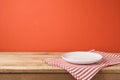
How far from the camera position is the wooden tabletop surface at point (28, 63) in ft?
5.20

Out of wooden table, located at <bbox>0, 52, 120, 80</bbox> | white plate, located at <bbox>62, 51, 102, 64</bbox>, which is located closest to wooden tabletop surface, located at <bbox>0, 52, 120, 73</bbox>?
wooden table, located at <bbox>0, 52, 120, 80</bbox>

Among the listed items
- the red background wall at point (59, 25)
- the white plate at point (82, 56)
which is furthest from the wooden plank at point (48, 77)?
the red background wall at point (59, 25)

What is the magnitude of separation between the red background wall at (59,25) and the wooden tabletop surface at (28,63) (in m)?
0.13

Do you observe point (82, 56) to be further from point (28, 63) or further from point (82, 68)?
point (28, 63)

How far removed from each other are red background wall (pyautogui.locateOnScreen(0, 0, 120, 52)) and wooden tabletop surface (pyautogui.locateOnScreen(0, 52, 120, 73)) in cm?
13

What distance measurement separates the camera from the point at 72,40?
2119 mm

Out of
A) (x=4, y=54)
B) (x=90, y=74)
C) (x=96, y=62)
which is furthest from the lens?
(x=4, y=54)

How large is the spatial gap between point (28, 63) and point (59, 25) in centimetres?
53

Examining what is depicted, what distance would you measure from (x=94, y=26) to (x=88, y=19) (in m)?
0.08

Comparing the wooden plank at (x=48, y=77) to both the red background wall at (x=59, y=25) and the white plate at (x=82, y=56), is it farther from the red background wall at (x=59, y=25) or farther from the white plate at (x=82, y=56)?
the red background wall at (x=59, y=25)

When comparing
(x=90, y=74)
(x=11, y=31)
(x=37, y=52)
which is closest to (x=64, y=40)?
(x=37, y=52)

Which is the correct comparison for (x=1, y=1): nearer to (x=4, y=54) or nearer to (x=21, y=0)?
(x=21, y=0)

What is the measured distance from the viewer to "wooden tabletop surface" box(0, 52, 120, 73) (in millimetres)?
1586

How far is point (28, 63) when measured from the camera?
172 cm
